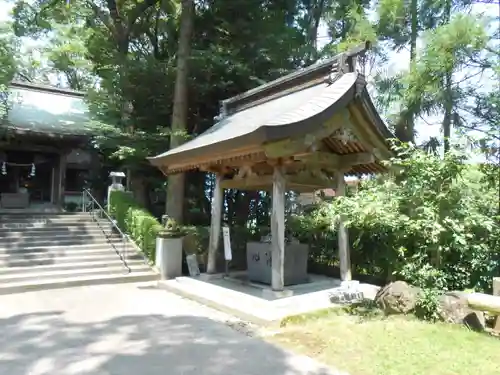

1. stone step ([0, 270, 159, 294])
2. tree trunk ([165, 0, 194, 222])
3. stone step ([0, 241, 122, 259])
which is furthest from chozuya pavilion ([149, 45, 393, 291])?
stone step ([0, 241, 122, 259])

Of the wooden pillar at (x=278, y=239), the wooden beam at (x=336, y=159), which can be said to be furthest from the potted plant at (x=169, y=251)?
the wooden beam at (x=336, y=159)

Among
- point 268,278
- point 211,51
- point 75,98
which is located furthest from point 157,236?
point 75,98

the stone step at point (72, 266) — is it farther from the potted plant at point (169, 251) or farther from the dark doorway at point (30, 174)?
the dark doorway at point (30, 174)

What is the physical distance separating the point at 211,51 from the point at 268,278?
714cm

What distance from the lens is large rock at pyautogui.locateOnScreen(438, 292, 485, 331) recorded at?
5565 mm

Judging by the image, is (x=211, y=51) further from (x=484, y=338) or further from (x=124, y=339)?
(x=484, y=338)

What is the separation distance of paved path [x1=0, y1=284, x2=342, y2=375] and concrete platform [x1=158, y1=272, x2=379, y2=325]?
305 millimetres

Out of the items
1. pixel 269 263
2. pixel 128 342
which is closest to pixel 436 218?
pixel 269 263

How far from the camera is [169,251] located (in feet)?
31.0

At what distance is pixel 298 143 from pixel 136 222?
6.22 metres

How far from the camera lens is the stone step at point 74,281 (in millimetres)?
7992

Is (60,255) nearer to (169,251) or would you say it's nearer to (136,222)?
(136,222)

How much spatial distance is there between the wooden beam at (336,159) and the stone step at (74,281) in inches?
183

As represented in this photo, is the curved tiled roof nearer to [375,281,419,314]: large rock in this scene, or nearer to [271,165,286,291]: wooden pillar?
[271,165,286,291]: wooden pillar
